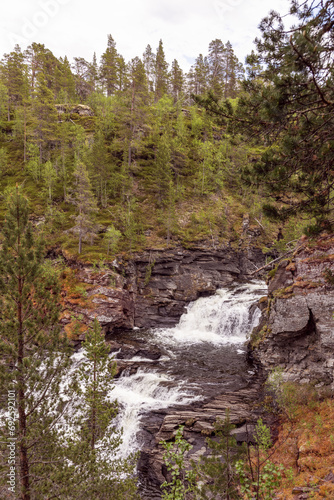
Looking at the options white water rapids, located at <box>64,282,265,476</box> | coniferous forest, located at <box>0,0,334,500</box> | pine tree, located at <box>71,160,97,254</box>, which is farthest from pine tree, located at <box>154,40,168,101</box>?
white water rapids, located at <box>64,282,265,476</box>

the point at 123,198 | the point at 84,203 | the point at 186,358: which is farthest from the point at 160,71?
the point at 186,358

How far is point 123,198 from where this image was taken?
3319cm

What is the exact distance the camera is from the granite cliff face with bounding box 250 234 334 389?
13.7 meters

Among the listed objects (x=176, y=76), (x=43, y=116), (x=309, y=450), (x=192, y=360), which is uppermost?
(x=176, y=76)

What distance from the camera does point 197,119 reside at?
137 feet

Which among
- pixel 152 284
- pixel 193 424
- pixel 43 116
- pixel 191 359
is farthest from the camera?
pixel 43 116

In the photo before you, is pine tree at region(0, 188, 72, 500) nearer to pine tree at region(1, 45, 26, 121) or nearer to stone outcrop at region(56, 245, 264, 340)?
stone outcrop at region(56, 245, 264, 340)

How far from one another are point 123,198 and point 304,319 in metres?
24.9

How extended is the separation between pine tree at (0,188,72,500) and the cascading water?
274 inches

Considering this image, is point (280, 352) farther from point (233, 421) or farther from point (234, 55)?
point (234, 55)

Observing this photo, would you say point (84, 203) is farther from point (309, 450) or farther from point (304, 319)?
point (309, 450)

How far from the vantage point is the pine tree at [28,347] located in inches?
261

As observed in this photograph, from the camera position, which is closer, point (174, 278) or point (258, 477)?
point (258, 477)

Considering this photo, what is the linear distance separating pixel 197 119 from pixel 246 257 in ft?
76.6
